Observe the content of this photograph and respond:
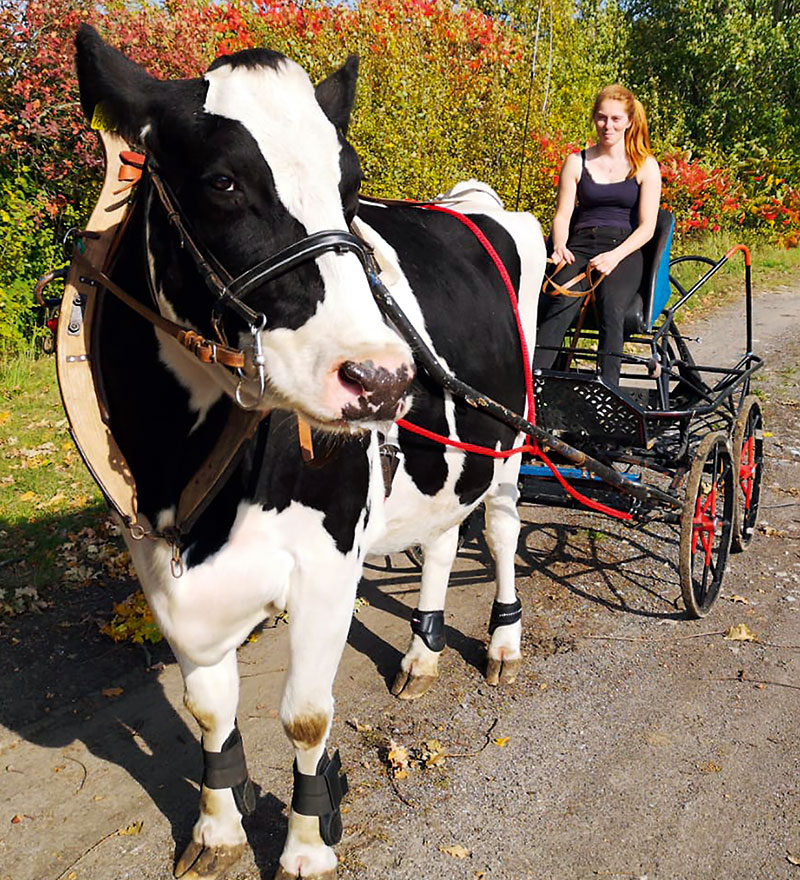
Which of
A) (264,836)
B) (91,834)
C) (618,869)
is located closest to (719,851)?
(618,869)

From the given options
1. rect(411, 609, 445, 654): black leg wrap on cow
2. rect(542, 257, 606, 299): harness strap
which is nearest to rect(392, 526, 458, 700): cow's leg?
rect(411, 609, 445, 654): black leg wrap on cow

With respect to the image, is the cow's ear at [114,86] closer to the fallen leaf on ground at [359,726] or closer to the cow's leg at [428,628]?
the cow's leg at [428,628]

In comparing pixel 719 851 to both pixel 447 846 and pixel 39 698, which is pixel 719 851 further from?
pixel 39 698

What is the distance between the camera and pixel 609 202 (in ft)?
16.9

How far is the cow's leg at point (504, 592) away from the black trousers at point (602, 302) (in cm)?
86

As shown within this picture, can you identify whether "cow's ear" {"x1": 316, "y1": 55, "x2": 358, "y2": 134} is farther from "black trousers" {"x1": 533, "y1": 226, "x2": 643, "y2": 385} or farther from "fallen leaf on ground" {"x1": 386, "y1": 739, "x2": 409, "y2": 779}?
"black trousers" {"x1": 533, "y1": 226, "x2": 643, "y2": 385}

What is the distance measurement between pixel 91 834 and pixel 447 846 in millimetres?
1240

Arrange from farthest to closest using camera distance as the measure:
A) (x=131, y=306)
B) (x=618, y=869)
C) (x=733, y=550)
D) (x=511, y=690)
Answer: (x=733, y=550), (x=511, y=690), (x=618, y=869), (x=131, y=306)

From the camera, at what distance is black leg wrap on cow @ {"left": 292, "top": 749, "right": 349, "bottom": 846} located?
9.56 feet

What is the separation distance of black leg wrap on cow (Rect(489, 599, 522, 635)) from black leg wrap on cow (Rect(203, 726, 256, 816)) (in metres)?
1.60

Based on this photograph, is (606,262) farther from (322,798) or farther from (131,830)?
(131,830)

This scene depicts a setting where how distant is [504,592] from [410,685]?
0.67m

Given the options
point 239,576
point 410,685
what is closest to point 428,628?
point 410,685

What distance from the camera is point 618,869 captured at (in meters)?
2.99
